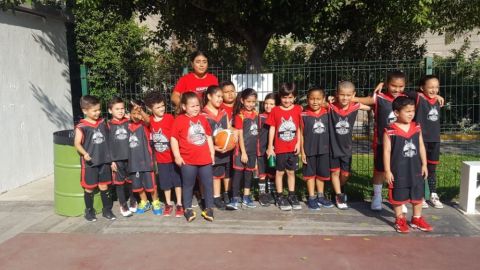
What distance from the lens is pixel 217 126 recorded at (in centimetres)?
529

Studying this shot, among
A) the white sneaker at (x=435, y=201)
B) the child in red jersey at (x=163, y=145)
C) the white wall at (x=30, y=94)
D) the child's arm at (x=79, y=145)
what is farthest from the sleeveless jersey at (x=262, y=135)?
the white wall at (x=30, y=94)

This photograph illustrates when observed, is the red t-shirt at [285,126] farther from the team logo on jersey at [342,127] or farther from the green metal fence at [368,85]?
the green metal fence at [368,85]

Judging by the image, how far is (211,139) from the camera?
17.0 feet

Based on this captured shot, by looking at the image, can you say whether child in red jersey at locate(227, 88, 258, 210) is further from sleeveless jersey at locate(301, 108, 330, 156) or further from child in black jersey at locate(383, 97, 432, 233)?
child in black jersey at locate(383, 97, 432, 233)

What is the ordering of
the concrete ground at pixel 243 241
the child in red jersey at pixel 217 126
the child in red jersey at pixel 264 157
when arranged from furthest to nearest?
the child in red jersey at pixel 264 157, the child in red jersey at pixel 217 126, the concrete ground at pixel 243 241

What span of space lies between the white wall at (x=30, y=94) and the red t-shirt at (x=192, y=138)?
10.3ft

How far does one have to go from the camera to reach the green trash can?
5.35 meters

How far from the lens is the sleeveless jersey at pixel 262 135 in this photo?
18.2ft

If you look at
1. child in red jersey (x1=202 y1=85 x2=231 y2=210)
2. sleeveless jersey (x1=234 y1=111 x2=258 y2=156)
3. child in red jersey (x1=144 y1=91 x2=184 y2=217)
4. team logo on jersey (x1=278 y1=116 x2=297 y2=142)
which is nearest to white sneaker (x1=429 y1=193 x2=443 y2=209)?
team logo on jersey (x1=278 y1=116 x2=297 y2=142)

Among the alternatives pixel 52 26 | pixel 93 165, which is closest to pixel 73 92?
pixel 52 26

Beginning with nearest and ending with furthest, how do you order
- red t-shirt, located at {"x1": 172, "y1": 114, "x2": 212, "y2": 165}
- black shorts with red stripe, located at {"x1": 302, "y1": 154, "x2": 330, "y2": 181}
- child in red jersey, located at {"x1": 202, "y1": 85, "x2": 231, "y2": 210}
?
red t-shirt, located at {"x1": 172, "y1": 114, "x2": 212, "y2": 165} < child in red jersey, located at {"x1": 202, "y1": 85, "x2": 231, "y2": 210} < black shorts with red stripe, located at {"x1": 302, "y1": 154, "x2": 330, "y2": 181}

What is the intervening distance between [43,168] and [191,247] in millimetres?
4341

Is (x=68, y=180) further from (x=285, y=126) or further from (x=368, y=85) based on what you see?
(x=368, y=85)

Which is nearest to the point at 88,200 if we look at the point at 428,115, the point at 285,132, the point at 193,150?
the point at 193,150
